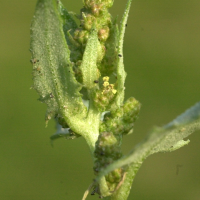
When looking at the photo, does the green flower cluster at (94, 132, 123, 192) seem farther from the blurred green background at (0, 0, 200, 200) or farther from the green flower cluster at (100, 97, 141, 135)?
the blurred green background at (0, 0, 200, 200)

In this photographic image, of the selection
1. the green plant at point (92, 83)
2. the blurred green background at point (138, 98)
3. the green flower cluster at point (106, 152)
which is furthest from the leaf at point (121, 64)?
the blurred green background at point (138, 98)

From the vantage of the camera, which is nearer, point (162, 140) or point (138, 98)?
point (162, 140)

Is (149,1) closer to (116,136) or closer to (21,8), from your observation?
(21,8)

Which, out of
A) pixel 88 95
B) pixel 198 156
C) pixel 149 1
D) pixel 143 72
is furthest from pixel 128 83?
Answer: pixel 88 95

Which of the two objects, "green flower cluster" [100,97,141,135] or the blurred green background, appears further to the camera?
the blurred green background

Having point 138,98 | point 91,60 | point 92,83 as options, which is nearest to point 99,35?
point 91,60

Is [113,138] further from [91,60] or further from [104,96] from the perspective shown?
[91,60]

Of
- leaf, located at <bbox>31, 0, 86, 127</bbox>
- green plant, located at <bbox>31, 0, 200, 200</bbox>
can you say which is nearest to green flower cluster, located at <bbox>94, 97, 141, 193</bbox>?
green plant, located at <bbox>31, 0, 200, 200</bbox>
